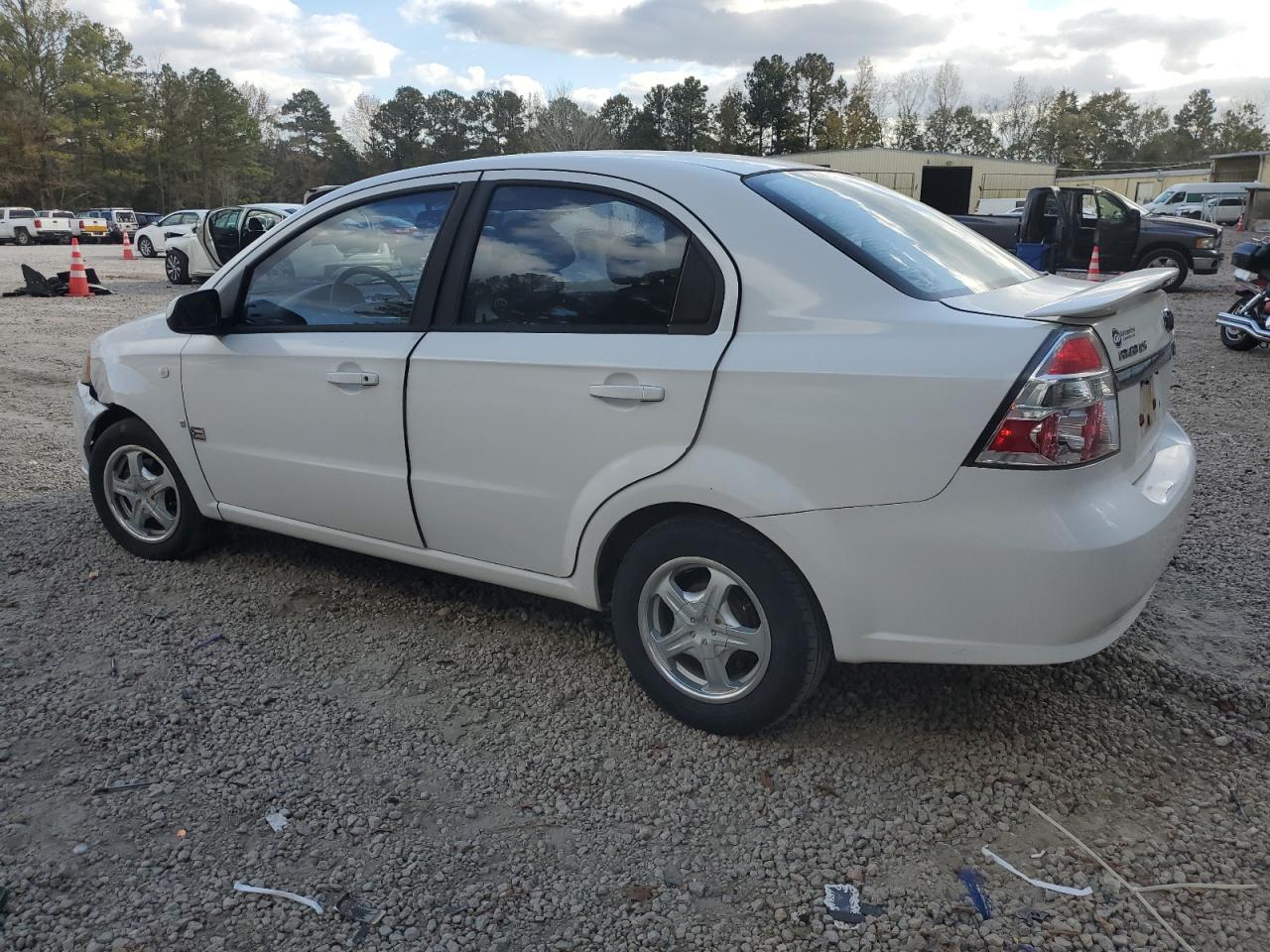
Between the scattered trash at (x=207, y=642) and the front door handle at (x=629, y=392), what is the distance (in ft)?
6.20

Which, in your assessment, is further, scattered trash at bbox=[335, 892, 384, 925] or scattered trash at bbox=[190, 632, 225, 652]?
scattered trash at bbox=[190, 632, 225, 652]

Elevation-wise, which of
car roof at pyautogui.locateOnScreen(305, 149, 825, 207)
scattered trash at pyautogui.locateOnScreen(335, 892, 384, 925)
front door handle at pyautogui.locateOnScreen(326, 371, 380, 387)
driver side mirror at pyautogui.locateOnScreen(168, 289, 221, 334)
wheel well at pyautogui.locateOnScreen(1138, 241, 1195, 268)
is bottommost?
scattered trash at pyautogui.locateOnScreen(335, 892, 384, 925)

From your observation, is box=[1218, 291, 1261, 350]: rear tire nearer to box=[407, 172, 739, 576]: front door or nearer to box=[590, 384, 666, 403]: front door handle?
box=[407, 172, 739, 576]: front door

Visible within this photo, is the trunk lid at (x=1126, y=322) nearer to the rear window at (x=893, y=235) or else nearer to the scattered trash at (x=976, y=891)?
the rear window at (x=893, y=235)

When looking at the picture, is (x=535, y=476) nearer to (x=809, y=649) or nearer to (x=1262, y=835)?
(x=809, y=649)

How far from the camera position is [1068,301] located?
2.56 m

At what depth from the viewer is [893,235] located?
9.77 ft

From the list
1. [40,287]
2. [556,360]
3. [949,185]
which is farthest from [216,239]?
[949,185]

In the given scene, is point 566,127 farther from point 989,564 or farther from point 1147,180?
point 989,564

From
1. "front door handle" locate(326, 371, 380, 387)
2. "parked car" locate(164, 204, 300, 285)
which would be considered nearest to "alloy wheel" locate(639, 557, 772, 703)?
"front door handle" locate(326, 371, 380, 387)

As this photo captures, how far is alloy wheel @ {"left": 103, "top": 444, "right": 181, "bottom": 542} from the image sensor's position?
435cm

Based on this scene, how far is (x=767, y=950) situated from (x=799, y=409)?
1312mm

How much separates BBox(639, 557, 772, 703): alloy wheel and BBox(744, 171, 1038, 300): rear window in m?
0.98

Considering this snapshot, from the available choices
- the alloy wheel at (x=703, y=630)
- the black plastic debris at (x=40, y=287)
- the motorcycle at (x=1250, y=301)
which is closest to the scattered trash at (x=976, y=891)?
the alloy wheel at (x=703, y=630)
